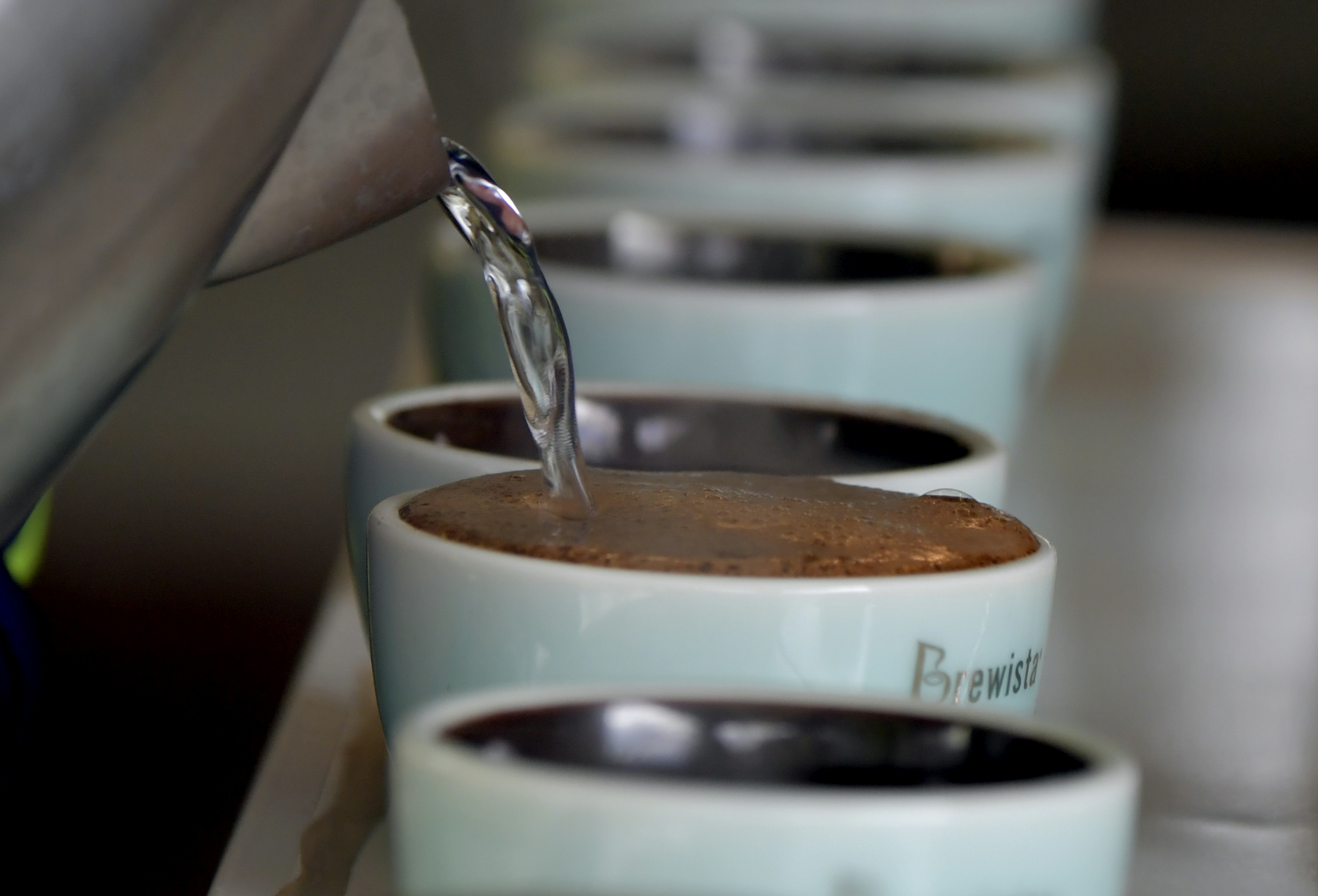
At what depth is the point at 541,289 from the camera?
0.38 metres

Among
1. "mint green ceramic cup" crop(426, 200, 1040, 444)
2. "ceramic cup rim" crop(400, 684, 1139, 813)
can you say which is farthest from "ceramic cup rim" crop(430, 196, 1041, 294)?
"ceramic cup rim" crop(400, 684, 1139, 813)

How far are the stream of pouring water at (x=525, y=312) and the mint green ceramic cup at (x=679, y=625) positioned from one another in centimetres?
5

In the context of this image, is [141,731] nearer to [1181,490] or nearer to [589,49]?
[589,49]

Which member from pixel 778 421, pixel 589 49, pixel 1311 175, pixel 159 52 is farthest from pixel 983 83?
pixel 1311 175

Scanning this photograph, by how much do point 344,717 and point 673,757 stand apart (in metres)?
0.19

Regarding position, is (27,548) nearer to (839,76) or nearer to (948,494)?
(948,494)

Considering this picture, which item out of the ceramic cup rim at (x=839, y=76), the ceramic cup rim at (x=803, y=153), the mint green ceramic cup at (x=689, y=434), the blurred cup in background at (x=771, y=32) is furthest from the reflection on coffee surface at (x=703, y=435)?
the blurred cup in background at (x=771, y=32)

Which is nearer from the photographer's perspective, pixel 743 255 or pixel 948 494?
pixel 948 494

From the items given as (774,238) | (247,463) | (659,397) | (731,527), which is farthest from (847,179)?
(247,463)

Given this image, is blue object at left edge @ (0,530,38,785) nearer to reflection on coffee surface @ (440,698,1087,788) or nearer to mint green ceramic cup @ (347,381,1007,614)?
mint green ceramic cup @ (347,381,1007,614)

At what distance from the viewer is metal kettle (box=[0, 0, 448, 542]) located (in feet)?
0.93

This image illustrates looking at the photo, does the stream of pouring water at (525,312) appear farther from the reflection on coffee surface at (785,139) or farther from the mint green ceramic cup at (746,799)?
the reflection on coffee surface at (785,139)

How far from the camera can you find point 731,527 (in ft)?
1.01

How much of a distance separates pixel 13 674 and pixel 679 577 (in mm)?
202
